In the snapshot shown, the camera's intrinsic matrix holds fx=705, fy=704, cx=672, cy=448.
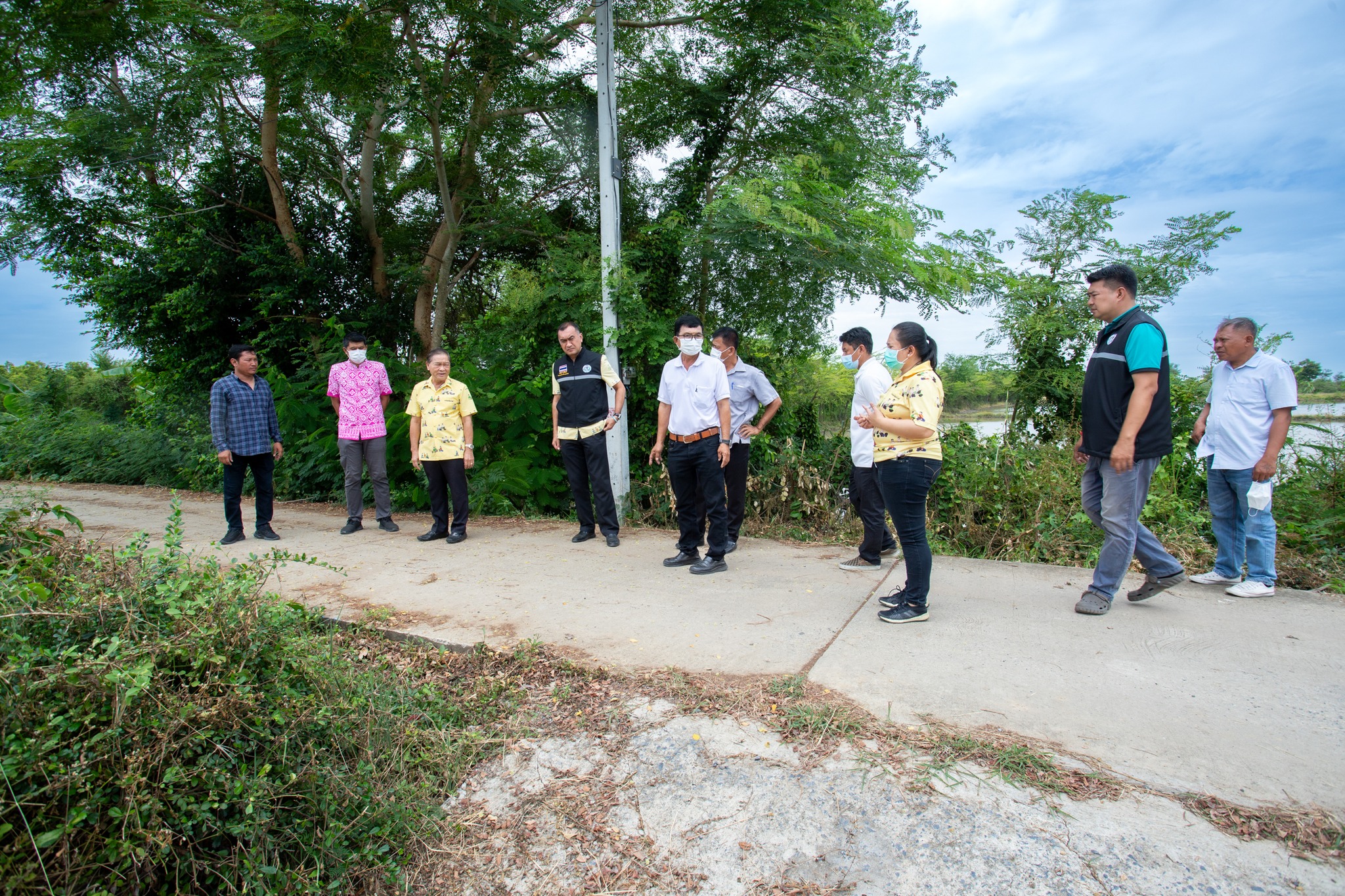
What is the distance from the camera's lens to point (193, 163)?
1113 cm

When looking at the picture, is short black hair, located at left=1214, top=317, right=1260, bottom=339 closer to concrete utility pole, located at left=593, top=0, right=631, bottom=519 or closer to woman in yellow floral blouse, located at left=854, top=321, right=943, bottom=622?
woman in yellow floral blouse, located at left=854, top=321, right=943, bottom=622

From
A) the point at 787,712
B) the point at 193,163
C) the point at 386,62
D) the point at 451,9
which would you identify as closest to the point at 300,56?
the point at 386,62

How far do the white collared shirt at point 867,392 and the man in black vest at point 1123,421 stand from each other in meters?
1.24

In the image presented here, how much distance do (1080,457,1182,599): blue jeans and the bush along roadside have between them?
3.43 m

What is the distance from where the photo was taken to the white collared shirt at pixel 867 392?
4.86 metres

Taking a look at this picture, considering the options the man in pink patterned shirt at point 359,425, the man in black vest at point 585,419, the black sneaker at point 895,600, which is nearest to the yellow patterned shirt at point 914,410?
the black sneaker at point 895,600

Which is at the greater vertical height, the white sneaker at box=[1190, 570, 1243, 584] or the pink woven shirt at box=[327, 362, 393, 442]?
the pink woven shirt at box=[327, 362, 393, 442]

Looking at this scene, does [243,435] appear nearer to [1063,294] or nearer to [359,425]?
[359,425]

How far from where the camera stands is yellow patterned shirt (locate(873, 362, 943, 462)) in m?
3.73

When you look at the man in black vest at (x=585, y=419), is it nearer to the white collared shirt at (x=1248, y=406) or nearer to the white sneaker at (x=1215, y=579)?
the white sneaker at (x=1215, y=579)

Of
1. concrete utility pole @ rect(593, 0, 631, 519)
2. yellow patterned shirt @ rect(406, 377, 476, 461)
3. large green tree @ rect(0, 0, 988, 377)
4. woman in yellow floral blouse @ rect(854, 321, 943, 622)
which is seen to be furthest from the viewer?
large green tree @ rect(0, 0, 988, 377)

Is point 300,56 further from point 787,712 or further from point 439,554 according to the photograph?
point 787,712

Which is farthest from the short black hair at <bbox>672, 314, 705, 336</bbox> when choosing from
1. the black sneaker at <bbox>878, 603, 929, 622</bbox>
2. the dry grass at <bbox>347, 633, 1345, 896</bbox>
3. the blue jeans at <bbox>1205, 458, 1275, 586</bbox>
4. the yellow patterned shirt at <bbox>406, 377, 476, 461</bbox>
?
the blue jeans at <bbox>1205, 458, 1275, 586</bbox>

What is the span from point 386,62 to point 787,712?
8.71m
